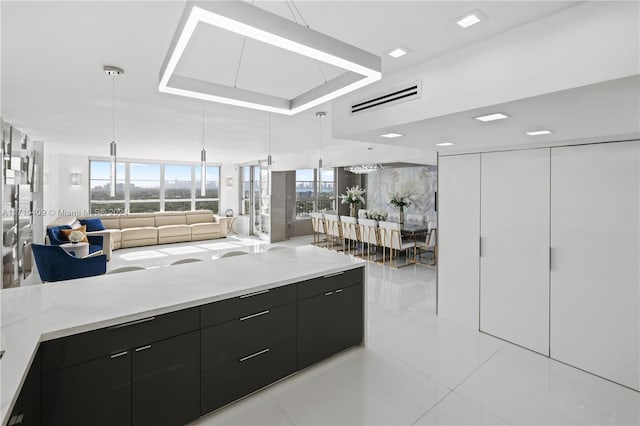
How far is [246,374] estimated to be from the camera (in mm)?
2166

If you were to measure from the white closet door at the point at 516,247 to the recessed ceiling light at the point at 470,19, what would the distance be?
5.96 feet

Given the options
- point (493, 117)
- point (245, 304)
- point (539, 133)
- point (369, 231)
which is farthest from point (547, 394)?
point (369, 231)

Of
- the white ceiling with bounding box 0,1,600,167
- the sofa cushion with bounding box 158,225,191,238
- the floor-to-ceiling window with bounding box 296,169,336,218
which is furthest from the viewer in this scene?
the floor-to-ceiling window with bounding box 296,169,336,218

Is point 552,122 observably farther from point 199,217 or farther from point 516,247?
point 199,217

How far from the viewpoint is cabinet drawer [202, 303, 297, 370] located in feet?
6.54

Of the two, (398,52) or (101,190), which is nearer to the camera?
(398,52)

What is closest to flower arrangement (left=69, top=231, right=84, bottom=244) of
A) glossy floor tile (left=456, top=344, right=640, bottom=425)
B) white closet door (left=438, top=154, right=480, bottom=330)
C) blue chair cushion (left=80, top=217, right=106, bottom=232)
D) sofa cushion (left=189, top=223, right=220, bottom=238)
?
blue chair cushion (left=80, top=217, right=106, bottom=232)

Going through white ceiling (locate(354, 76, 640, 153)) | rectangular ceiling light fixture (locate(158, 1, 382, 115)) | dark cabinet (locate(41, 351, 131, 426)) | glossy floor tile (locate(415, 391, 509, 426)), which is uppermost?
rectangular ceiling light fixture (locate(158, 1, 382, 115))

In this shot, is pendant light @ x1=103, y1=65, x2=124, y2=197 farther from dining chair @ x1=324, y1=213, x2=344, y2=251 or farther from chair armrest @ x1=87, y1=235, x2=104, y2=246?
dining chair @ x1=324, y1=213, x2=344, y2=251

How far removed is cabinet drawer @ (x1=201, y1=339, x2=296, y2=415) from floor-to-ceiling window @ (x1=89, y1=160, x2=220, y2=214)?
24.9 feet

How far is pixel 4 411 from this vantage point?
97cm

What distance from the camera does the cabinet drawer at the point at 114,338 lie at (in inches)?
58.5

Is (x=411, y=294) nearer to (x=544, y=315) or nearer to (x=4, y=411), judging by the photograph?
(x=544, y=315)

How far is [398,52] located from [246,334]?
2.16m
